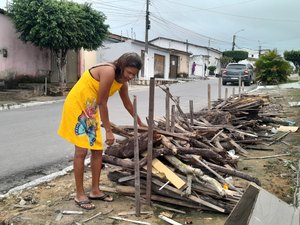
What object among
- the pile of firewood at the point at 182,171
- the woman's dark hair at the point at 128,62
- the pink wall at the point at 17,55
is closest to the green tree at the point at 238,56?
the pink wall at the point at 17,55

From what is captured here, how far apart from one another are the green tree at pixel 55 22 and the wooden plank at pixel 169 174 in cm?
1301

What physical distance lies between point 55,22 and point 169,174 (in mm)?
13284

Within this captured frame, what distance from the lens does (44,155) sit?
21.7 feet

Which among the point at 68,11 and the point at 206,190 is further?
the point at 68,11

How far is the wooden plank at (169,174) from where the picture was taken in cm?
393

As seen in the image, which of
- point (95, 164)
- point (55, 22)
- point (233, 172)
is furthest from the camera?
point (55, 22)

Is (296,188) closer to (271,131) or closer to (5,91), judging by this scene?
(271,131)

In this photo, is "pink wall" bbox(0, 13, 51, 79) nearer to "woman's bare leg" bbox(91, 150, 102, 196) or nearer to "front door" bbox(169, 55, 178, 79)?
"woman's bare leg" bbox(91, 150, 102, 196)

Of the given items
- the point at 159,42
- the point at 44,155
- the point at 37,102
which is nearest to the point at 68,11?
the point at 37,102

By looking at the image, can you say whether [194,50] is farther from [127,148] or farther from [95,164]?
[95,164]

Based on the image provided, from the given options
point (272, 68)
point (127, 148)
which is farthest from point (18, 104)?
point (272, 68)

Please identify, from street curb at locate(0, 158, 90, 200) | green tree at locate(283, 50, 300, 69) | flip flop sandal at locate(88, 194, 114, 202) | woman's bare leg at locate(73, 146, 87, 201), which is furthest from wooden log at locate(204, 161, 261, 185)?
green tree at locate(283, 50, 300, 69)

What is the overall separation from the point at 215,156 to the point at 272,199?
1.94 meters

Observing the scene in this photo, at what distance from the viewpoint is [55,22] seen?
15.7m
